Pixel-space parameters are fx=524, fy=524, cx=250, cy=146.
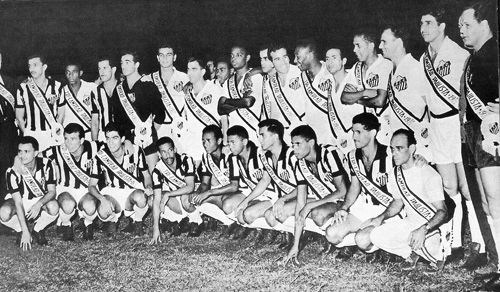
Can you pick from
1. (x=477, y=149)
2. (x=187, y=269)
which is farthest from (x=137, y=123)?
(x=477, y=149)

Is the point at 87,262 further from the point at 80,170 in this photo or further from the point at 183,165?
the point at 183,165

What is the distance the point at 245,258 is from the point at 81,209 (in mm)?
993

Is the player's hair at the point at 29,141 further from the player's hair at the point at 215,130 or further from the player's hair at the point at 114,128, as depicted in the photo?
the player's hair at the point at 215,130

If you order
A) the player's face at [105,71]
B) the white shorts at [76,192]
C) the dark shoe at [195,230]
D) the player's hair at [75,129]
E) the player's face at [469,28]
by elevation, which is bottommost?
the dark shoe at [195,230]

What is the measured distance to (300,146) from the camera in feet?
9.39

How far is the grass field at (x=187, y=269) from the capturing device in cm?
279

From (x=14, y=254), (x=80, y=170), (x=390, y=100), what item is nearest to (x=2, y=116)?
(x=80, y=170)

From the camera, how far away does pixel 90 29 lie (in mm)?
2990

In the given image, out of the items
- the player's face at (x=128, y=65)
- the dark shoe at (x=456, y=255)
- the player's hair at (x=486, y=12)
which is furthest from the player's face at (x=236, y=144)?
the player's hair at (x=486, y=12)

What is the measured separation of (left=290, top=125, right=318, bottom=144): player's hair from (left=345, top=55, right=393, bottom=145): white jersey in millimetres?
317

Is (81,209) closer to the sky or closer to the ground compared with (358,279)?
closer to the sky

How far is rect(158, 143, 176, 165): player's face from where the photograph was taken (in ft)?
9.78

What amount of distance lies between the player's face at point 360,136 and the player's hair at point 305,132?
8.4 inches

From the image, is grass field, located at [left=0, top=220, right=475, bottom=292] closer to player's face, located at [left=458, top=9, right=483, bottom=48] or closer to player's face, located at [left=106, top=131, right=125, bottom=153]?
player's face, located at [left=106, top=131, right=125, bottom=153]
